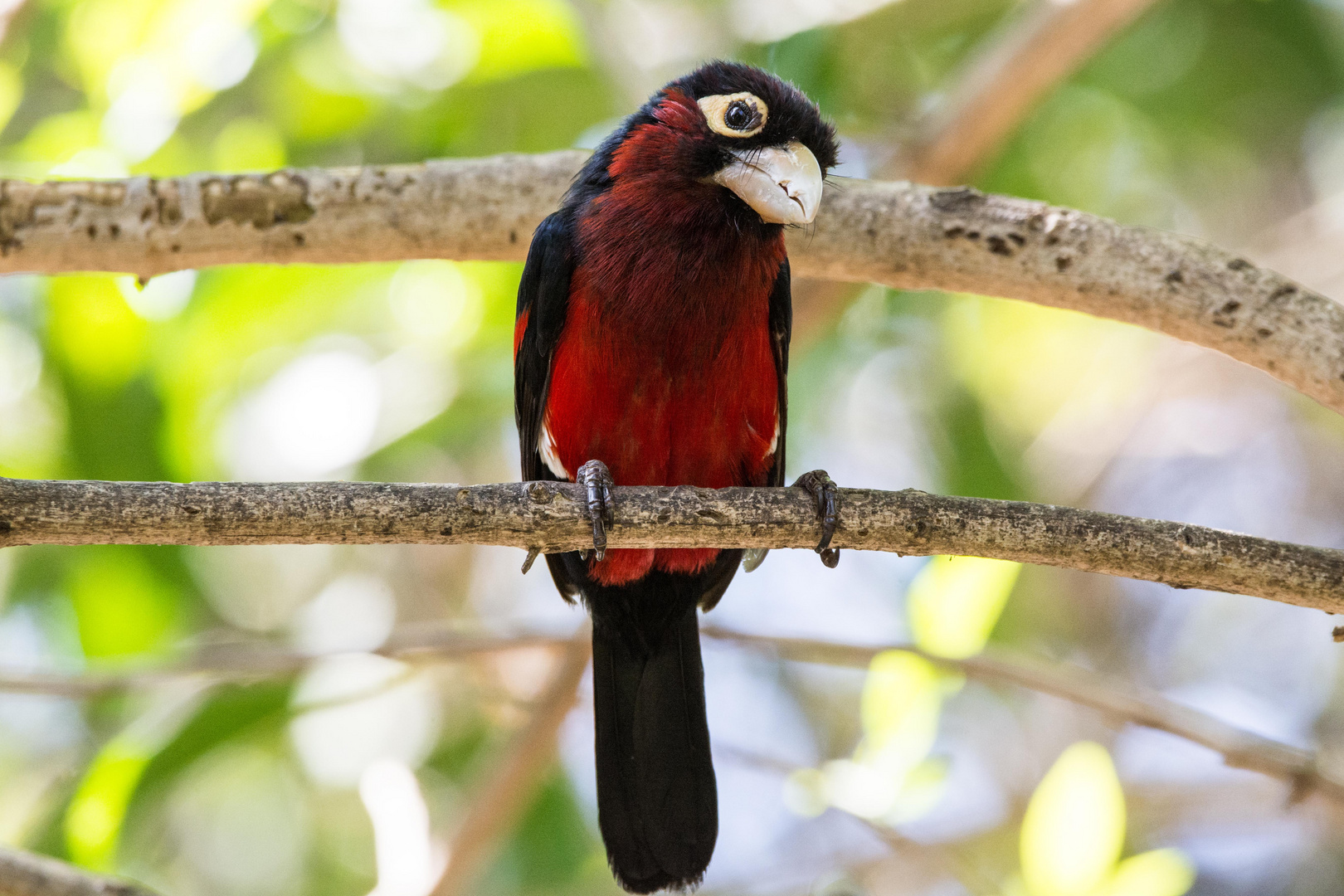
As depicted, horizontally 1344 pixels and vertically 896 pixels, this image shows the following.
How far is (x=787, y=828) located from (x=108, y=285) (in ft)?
14.0

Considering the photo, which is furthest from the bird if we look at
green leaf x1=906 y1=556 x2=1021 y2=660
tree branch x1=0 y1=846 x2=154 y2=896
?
tree branch x1=0 y1=846 x2=154 y2=896

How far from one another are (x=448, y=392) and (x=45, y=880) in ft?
7.86

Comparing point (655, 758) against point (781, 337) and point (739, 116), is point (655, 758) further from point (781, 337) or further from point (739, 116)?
point (739, 116)

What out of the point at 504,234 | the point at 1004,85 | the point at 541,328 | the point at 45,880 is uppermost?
the point at 1004,85

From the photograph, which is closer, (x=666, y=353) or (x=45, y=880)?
(x=45, y=880)

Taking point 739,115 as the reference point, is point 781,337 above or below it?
below

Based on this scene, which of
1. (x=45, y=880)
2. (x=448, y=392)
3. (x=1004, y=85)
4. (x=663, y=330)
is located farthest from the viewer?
(x=448, y=392)

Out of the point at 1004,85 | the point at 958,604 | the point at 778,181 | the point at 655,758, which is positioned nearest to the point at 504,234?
the point at 778,181

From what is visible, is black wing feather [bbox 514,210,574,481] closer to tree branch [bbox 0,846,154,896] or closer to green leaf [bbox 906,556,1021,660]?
green leaf [bbox 906,556,1021,660]

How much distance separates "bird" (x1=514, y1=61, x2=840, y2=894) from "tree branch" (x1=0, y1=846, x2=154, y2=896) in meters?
1.32

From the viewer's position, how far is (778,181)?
2930mm

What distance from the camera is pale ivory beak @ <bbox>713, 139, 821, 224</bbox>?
2846 mm

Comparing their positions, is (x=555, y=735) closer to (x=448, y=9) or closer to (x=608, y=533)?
(x=608, y=533)

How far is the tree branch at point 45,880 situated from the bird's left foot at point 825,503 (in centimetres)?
193
